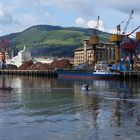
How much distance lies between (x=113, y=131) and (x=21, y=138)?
27.1 ft

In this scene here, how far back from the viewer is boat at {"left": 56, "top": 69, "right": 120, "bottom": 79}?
6468 inches

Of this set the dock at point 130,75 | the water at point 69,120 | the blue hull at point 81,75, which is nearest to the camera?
the water at point 69,120

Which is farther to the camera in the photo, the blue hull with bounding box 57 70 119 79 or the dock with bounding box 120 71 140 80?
the blue hull with bounding box 57 70 119 79

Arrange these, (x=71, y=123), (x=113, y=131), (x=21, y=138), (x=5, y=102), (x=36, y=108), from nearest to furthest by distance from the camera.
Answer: (x=21, y=138), (x=113, y=131), (x=71, y=123), (x=36, y=108), (x=5, y=102)

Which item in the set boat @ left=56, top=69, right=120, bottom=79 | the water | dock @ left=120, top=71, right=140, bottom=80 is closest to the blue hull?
boat @ left=56, top=69, right=120, bottom=79

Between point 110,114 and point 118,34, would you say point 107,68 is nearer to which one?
point 118,34

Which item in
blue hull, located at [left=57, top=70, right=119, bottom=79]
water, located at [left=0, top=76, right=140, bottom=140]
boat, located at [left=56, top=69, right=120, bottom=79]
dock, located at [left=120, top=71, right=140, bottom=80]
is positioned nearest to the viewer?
water, located at [left=0, top=76, right=140, bottom=140]

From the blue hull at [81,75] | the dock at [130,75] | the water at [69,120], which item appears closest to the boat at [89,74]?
the blue hull at [81,75]

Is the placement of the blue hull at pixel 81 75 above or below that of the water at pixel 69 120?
above

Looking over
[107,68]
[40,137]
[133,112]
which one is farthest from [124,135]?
[107,68]

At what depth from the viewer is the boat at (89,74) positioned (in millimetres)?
164275

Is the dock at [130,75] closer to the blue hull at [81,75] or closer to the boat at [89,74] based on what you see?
the boat at [89,74]

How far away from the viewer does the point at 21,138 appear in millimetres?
36969

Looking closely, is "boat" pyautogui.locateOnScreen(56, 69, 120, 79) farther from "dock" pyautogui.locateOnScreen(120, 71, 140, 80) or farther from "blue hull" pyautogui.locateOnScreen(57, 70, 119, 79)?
"dock" pyautogui.locateOnScreen(120, 71, 140, 80)
